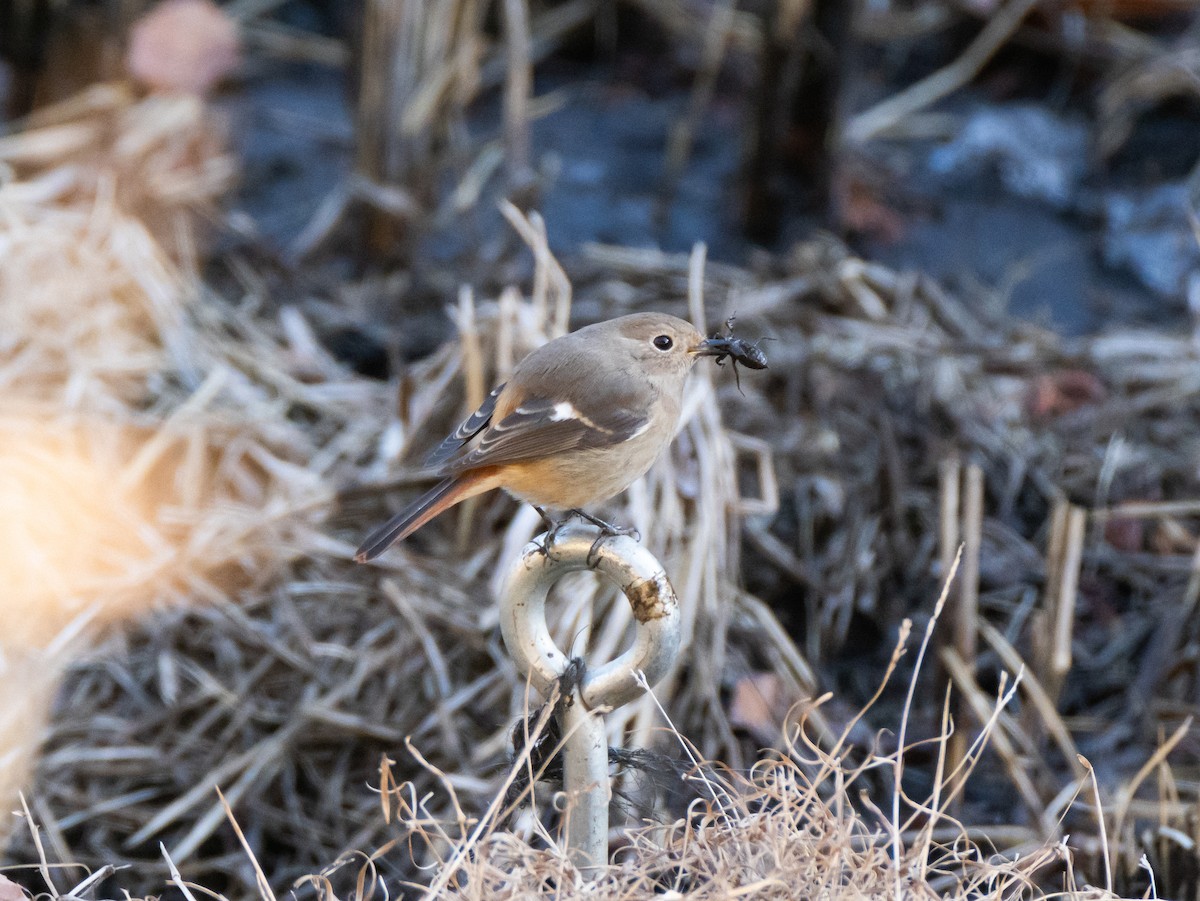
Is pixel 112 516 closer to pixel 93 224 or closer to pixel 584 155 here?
pixel 93 224

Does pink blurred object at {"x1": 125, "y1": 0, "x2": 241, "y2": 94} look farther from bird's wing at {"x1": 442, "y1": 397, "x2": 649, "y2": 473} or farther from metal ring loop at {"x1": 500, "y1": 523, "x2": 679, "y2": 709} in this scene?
metal ring loop at {"x1": 500, "y1": 523, "x2": 679, "y2": 709}

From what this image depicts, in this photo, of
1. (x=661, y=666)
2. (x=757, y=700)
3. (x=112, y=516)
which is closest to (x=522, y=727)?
(x=661, y=666)

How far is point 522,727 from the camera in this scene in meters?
2.17

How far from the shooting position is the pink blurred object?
5.50 metres

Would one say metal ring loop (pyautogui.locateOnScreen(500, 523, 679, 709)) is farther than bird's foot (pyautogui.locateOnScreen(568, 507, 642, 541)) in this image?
No

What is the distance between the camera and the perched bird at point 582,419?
2514mm

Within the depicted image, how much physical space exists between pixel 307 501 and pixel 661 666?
1939 millimetres

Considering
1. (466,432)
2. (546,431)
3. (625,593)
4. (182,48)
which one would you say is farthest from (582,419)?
(182,48)

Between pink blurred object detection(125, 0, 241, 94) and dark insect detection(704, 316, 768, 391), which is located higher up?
dark insect detection(704, 316, 768, 391)

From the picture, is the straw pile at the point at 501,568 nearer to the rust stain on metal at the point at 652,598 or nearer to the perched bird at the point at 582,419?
the rust stain on metal at the point at 652,598

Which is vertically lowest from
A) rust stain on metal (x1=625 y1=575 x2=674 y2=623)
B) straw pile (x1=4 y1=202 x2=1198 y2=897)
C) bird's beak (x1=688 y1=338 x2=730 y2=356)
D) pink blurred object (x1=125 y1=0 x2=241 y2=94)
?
straw pile (x1=4 y1=202 x2=1198 y2=897)

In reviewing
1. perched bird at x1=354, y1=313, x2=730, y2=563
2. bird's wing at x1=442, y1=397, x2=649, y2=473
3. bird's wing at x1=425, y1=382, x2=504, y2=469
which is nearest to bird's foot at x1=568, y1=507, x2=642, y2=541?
perched bird at x1=354, y1=313, x2=730, y2=563

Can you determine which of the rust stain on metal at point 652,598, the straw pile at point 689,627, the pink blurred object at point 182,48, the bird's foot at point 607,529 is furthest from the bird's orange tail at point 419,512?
the pink blurred object at point 182,48

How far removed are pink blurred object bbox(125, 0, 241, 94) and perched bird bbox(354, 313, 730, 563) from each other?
3.56 m
